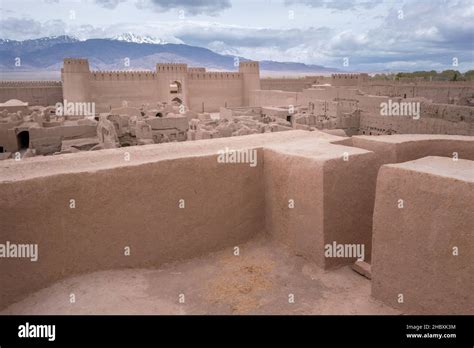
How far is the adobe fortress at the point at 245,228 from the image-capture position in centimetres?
320

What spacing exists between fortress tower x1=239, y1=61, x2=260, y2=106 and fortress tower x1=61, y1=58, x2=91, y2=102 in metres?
15.1

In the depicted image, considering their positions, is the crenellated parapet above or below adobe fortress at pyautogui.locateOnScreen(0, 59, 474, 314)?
above

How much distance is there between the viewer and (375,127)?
17.8 m

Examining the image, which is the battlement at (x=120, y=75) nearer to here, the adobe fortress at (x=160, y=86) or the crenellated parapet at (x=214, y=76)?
the adobe fortress at (x=160, y=86)

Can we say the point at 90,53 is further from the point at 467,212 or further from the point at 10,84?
the point at 467,212

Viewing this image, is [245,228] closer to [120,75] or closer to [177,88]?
[120,75]

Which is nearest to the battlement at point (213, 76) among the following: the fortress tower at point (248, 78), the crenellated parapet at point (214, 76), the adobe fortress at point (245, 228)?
the crenellated parapet at point (214, 76)

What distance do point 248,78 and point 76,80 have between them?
16346mm

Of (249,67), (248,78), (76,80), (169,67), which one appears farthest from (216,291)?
(249,67)

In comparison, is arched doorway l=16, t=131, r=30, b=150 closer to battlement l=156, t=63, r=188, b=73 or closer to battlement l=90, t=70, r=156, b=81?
battlement l=90, t=70, r=156, b=81

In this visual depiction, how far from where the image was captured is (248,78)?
129 ft

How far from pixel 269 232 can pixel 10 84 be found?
39.3m

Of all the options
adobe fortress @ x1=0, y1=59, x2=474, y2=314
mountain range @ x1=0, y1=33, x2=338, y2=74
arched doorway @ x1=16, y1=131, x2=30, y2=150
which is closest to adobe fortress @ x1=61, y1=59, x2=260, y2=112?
arched doorway @ x1=16, y1=131, x2=30, y2=150

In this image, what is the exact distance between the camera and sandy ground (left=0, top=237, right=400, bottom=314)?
11.4 feet
